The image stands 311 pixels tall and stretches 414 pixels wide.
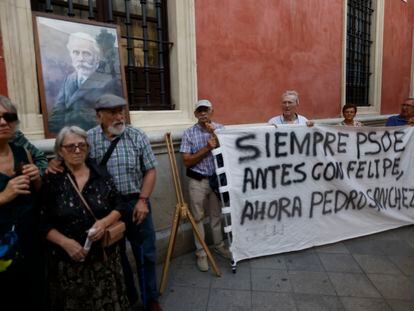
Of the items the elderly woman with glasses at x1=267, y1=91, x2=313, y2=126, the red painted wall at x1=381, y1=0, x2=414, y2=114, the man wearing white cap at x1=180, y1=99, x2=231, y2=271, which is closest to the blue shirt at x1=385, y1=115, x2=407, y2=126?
the elderly woman with glasses at x1=267, y1=91, x2=313, y2=126

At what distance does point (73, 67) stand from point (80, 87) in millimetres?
192

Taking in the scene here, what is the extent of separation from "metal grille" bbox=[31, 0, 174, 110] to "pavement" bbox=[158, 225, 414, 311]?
2.03 metres

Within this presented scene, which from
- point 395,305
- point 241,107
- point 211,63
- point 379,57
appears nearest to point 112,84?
point 211,63

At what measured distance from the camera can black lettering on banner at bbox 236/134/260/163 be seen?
140 inches

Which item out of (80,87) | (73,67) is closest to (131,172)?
(80,87)

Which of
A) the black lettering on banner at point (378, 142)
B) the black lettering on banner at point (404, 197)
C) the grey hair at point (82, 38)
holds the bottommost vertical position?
the black lettering on banner at point (404, 197)

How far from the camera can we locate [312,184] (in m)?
3.91

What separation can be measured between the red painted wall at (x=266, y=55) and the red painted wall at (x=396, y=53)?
2665 millimetres

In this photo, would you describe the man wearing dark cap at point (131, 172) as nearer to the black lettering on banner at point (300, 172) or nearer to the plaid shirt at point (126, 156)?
the plaid shirt at point (126, 156)

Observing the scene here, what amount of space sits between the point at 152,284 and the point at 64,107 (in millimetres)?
1808

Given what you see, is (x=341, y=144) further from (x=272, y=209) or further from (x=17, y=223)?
(x=17, y=223)

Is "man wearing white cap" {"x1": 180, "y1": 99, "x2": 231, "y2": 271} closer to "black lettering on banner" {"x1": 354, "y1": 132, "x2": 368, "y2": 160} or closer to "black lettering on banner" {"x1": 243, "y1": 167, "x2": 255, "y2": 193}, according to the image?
"black lettering on banner" {"x1": 243, "y1": 167, "x2": 255, "y2": 193}

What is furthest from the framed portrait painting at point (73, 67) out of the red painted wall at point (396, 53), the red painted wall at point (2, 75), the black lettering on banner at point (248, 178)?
the red painted wall at point (396, 53)

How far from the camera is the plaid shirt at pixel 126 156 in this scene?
8.37 ft
